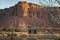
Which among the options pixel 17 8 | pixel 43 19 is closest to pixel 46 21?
pixel 43 19

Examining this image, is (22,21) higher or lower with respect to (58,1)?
lower

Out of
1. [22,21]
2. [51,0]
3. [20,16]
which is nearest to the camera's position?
[51,0]

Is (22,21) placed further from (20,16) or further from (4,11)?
(4,11)

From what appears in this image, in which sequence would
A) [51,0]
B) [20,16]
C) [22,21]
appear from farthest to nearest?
[20,16], [22,21], [51,0]

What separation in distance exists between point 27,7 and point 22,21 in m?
13.0

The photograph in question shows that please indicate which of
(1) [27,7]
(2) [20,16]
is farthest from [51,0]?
(1) [27,7]

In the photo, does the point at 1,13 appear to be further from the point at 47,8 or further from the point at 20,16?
the point at 47,8

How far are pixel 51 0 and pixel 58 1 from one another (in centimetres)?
17

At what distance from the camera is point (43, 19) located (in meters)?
78.6

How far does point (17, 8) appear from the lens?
279 ft

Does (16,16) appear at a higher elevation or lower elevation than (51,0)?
lower

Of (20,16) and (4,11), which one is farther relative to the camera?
(4,11)

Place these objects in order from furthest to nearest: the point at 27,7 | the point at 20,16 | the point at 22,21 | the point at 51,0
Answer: the point at 27,7, the point at 20,16, the point at 22,21, the point at 51,0

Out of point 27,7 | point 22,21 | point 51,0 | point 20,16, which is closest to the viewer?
point 51,0
